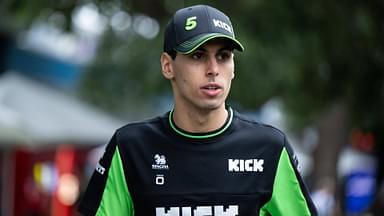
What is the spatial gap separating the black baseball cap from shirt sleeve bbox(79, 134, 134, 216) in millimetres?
477

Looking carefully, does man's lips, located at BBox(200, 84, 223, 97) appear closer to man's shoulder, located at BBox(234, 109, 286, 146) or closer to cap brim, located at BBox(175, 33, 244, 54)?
cap brim, located at BBox(175, 33, 244, 54)

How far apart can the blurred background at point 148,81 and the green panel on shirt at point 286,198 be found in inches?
177

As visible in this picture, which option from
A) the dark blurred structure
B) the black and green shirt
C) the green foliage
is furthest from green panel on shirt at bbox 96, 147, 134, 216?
the dark blurred structure

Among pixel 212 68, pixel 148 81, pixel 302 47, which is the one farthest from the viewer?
pixel 148 81

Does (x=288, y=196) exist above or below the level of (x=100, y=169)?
below

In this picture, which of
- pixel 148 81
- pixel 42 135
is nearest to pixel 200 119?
pixel 148 81

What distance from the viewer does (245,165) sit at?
4.52 m

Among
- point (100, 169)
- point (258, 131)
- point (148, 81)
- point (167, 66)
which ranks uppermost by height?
point (148, 81)

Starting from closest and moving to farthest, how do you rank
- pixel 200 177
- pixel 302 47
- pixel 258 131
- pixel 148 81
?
1. pixel 200 177
2. pixel 258 131
3. pixel 302 47
4. pixel 148 81

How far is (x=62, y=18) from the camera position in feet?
35.1

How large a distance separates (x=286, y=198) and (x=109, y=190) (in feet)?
2.30

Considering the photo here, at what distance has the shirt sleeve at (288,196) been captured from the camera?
4500 millimetres

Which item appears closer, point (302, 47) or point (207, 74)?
point (207, 74)

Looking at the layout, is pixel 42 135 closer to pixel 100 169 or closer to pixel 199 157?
pixel 100 169
